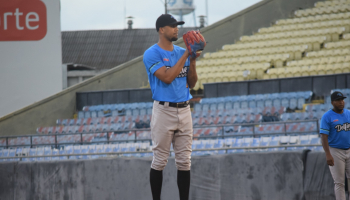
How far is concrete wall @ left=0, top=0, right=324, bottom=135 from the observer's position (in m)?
18.3

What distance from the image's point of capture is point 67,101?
19984 mm

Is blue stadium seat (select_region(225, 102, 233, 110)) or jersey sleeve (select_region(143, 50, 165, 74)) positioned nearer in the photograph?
jersey sleeve (select_region(143, 50, 165, 74))

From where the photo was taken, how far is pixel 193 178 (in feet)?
18.5

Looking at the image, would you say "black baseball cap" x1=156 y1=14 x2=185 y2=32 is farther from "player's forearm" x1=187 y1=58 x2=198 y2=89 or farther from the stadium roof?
the stadium roof

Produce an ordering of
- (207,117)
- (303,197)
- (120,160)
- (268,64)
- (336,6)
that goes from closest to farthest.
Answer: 1. (303,197)
2. (120,160)
3. (207,117)
4. (268,64)
5. (336,6)

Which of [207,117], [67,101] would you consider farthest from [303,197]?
[67,101]

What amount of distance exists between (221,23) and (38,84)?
11503 millimetres

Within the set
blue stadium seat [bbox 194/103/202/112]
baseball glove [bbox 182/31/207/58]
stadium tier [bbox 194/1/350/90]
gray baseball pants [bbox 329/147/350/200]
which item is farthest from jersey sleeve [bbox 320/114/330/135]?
stadium tier [bbox 194/1/350/90]

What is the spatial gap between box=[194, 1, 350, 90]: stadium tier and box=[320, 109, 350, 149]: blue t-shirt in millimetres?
12315

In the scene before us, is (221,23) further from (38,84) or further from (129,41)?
(129,41)

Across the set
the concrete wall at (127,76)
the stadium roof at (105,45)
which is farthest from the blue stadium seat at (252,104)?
the stadium roof at (105,45)

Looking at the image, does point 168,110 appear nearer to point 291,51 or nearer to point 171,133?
point 171,133

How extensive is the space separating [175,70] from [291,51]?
17.8 meters

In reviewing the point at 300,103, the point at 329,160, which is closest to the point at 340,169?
the point at 329,160
